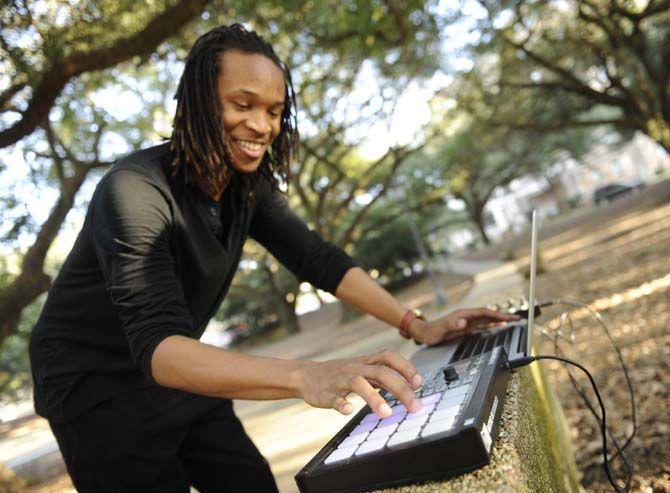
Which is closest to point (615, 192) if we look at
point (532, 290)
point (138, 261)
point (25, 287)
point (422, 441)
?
point (25, 287)

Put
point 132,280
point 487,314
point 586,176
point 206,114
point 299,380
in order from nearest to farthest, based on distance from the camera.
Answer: point 299,380 < point 132,280 < point 206,114 < point 487,314 < point 586,176

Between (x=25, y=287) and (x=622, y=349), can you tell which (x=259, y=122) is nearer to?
(x=25, y=287)

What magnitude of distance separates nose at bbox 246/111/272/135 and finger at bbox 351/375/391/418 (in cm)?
93

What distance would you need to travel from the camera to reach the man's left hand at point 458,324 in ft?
6.28

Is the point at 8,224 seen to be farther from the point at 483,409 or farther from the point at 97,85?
the point at 483,409

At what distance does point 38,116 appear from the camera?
3.59 m

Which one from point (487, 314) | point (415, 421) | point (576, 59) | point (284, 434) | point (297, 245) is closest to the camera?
point (415, 421)

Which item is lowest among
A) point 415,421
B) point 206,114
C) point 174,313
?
point 415,421

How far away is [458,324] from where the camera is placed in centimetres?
193

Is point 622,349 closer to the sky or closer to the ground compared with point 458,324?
closer to the ground

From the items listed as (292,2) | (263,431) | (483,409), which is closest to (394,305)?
(483,409)

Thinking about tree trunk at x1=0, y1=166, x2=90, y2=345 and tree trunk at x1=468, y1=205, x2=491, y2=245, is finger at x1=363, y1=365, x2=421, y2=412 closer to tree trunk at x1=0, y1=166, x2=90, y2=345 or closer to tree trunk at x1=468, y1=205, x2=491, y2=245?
tree trunk at x1=0, y1=166, x2=90, y2=345

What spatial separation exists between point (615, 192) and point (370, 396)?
131ft

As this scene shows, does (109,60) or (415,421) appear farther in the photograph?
(109,60)
